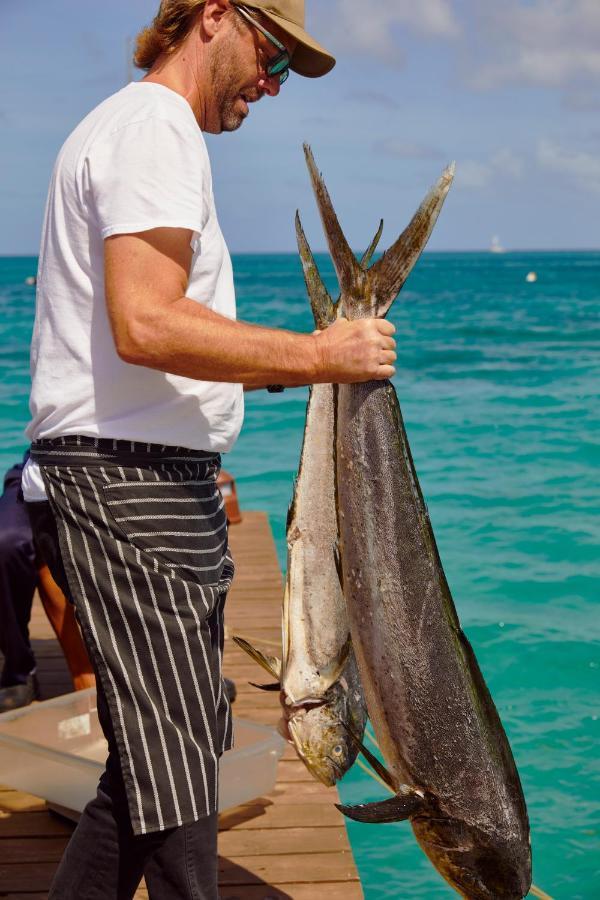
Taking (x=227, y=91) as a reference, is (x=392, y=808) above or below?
below

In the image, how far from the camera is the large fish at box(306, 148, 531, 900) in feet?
7.52

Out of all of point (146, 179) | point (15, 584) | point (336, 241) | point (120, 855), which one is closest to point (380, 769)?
point (120, 855)

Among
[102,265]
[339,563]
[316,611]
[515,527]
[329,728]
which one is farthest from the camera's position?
[515,527]

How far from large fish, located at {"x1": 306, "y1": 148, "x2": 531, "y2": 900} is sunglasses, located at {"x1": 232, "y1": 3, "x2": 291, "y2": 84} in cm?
17

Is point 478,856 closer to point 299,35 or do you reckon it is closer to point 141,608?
point 141,608

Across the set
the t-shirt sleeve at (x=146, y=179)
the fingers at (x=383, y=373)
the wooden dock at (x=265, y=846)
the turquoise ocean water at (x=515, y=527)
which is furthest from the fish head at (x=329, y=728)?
the turquoise ocean water at (x=515, y=527)

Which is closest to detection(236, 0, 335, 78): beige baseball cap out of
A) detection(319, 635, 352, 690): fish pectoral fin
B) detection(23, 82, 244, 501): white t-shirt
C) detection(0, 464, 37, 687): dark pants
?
detection(23, 82, 244, 501): white t-shirt

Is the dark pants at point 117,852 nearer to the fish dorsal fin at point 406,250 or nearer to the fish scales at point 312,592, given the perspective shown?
the fish scales at point 312,592

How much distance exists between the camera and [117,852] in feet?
7.63

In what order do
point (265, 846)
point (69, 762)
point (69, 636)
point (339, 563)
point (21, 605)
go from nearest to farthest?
point (339, 563), point (69, 762), point (265, 846), point (69, 636), point (21, 605)

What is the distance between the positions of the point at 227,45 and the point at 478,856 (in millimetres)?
1748

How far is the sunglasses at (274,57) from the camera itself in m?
2.22

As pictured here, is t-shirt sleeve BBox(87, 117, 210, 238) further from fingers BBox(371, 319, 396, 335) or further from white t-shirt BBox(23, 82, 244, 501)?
fingers BBox(371, 319, 396, 335)

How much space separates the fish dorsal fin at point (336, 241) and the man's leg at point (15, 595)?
2.41 m
